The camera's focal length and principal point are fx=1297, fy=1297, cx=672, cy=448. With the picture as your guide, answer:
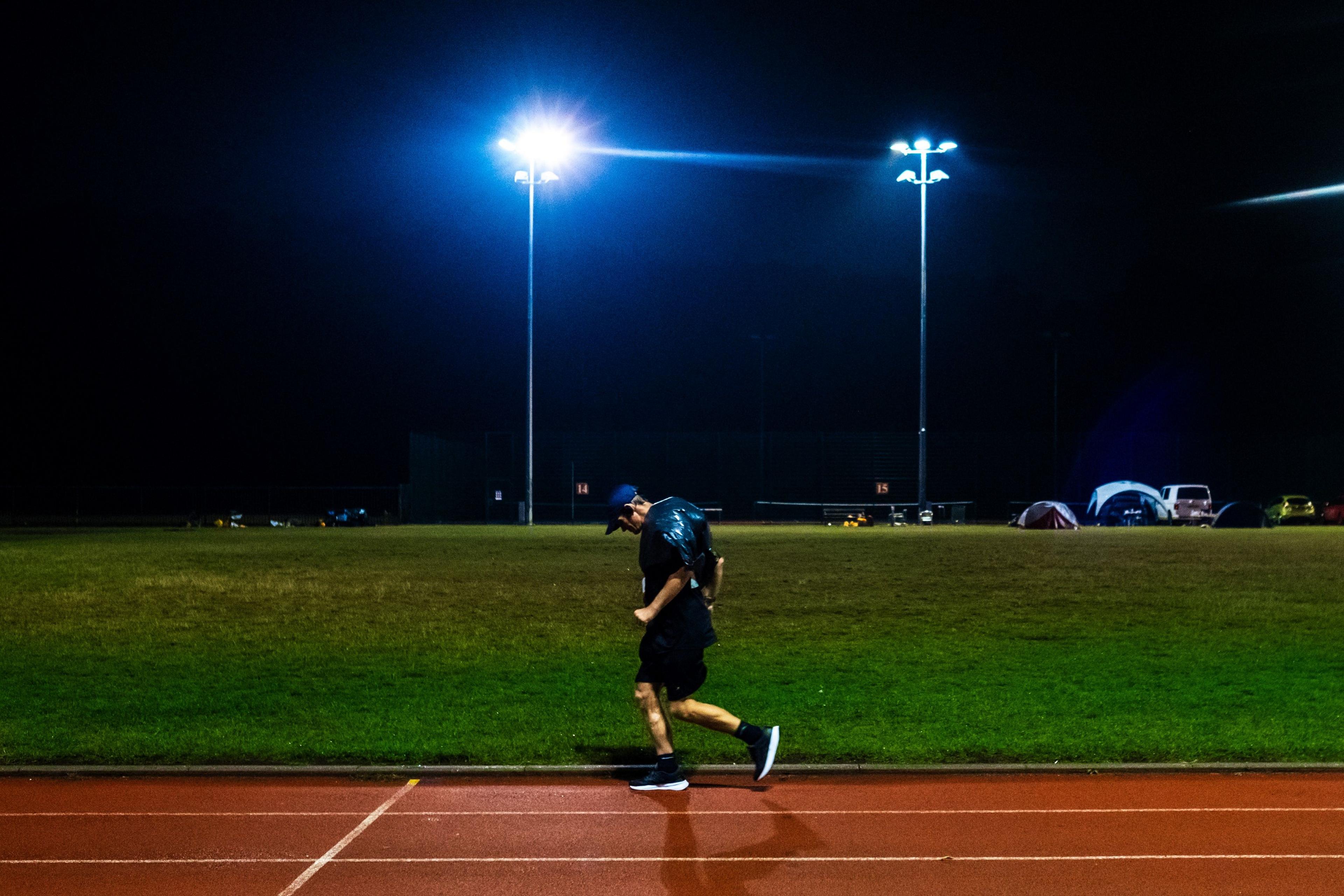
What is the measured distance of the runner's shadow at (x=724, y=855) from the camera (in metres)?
6.02

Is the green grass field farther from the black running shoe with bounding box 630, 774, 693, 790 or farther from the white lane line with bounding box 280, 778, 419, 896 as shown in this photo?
the black running shoe with bounding box 630, 774, 693, 790

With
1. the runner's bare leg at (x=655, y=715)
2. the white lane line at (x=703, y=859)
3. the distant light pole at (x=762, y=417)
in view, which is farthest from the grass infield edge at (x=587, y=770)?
the distant light pole at (x=762, y=417)

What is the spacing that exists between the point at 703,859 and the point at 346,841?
1.88 meters

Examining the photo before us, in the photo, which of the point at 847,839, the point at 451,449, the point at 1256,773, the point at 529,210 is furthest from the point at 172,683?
the point at 451,449

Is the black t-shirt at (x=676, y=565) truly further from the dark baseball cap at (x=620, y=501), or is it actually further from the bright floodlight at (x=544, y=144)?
A: the bright floodlight at (x=544, y=144)

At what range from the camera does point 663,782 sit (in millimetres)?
7770

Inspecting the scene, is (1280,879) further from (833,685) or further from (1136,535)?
(1136,535)

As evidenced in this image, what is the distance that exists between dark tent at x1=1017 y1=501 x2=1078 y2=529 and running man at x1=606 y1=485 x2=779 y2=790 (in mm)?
39748

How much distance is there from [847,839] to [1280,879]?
206 cm

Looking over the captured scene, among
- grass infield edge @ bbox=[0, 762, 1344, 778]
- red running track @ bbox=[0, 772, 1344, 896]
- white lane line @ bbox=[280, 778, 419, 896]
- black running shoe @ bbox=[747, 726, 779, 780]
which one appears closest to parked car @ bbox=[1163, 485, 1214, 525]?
grass infield edge @ bbox=[0, 762, 1344, 778]

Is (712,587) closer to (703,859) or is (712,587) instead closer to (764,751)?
(764,751)

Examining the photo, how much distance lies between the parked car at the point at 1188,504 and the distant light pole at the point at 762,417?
18.9 m

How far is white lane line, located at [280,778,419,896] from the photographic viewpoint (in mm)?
6008

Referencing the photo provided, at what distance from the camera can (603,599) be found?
19156 mm
